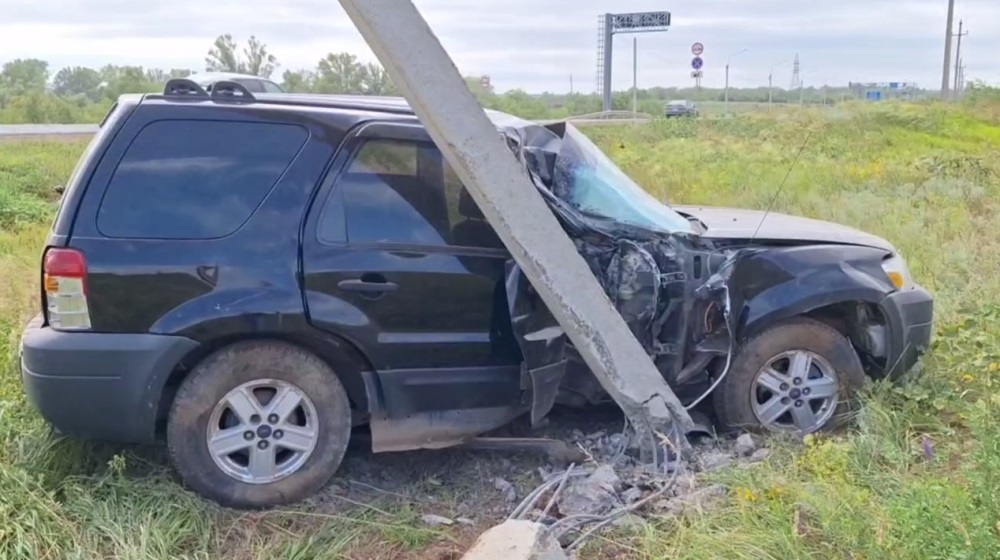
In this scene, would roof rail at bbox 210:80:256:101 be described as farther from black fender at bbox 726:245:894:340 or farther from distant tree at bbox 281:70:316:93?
distant tree at bbox 281:70:316:93

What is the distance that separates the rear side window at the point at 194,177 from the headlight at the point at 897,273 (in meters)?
3.07

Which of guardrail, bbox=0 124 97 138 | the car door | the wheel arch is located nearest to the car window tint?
the car door

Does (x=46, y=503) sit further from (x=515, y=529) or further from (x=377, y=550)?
(x=515, y=529)

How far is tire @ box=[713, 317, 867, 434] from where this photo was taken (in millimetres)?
4367

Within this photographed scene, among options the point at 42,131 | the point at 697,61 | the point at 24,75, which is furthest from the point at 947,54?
the point at 24,75

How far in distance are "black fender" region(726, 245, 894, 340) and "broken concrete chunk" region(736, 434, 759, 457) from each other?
50cm

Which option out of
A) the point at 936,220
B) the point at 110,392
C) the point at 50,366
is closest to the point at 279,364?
the point at 110,392

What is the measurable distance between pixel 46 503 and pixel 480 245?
2.11 meters

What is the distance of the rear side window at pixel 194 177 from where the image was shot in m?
3.62

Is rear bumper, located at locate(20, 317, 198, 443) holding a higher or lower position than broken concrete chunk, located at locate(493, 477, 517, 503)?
higher

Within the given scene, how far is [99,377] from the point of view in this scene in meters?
3.56

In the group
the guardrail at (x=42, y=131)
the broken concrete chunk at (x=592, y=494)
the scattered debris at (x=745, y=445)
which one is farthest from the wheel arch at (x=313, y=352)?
the guardrail at (x=42, y=131)

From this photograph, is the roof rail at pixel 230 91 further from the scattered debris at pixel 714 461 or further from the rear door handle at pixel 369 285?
the scattered debris at pixel 714 461

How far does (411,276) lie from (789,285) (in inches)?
75.8
